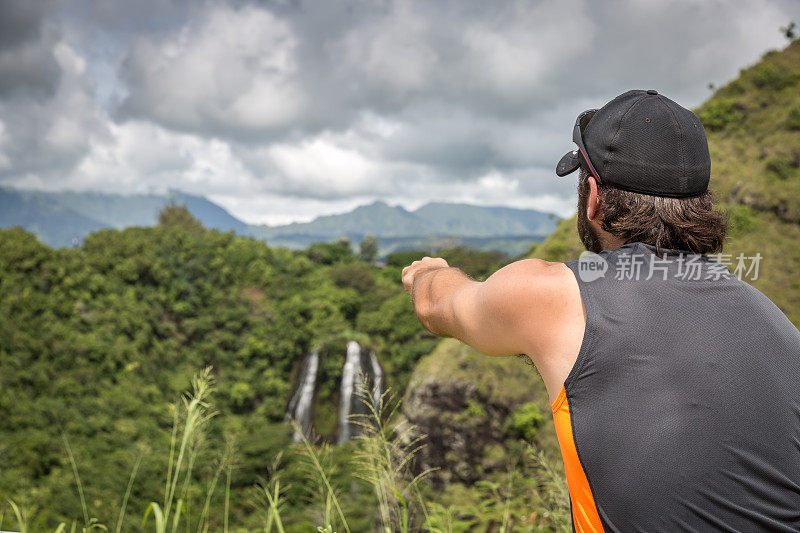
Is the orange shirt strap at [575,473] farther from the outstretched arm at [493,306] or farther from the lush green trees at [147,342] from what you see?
the lush green trees at [147,342]

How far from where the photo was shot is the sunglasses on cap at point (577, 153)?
1.17 metres

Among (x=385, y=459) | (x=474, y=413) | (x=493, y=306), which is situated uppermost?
(x=493, y=306)

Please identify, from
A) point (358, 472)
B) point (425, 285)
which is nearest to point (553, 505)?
point (358, 472)

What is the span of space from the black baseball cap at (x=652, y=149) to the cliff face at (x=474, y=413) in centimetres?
1333

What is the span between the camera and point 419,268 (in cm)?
158

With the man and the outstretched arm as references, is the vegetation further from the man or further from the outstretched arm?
the man

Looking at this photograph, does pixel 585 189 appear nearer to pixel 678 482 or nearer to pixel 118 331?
pixel 678 482

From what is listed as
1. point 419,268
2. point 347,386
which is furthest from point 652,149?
point 347,386

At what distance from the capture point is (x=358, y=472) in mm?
2076

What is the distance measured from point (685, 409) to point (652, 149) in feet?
1.80

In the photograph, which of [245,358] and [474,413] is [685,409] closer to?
[474,413]

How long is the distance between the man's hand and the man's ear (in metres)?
0.49

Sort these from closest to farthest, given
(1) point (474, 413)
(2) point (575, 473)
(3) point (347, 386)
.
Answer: (2) point (575, 473)
(1) point (474, 413)
(3) point (347, 386)

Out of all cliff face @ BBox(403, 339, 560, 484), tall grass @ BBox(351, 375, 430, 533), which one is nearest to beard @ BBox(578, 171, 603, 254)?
tall grass @ BBox(351, 375, 430, 533)
